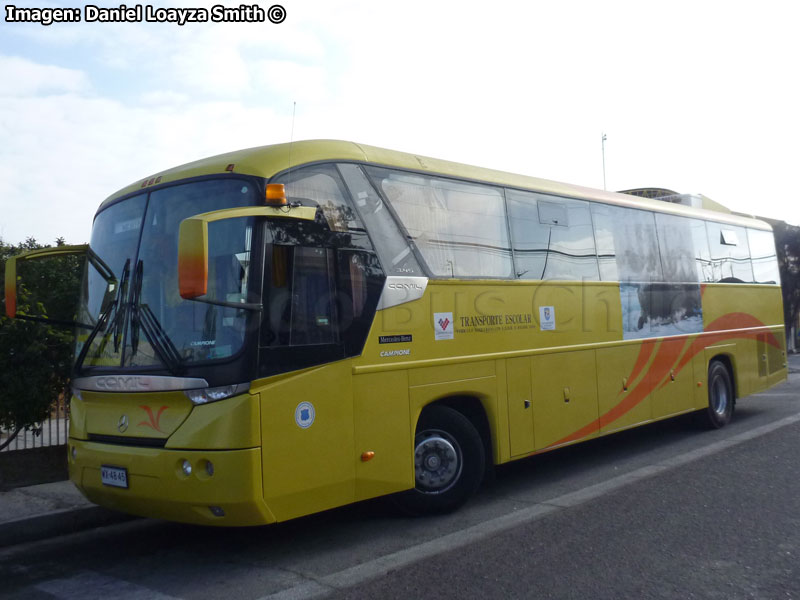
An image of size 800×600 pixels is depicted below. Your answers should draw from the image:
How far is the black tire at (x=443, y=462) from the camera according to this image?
6840 mm

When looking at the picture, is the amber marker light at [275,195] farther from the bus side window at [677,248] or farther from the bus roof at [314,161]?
the bus side window at [677,248]

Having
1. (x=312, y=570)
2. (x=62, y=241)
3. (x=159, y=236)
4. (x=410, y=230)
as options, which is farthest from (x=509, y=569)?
(x=62, y=241)

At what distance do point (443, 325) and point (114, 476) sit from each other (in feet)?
10.0

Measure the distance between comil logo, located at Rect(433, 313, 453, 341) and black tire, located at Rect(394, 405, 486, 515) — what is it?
0.65 meters

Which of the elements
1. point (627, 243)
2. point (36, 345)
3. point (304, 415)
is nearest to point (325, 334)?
point (304, 415)

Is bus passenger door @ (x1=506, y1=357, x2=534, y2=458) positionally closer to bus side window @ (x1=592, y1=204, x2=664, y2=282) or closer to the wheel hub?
the wheel hub

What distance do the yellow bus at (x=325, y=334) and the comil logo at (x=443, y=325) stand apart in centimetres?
2

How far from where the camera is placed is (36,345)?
847 cm

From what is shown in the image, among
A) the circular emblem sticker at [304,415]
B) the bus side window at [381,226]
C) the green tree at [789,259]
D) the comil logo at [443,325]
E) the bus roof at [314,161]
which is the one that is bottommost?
the circular emblem sticker at [304,415]

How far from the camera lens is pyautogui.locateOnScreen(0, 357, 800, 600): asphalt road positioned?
4.97 meters

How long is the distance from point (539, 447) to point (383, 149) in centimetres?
350

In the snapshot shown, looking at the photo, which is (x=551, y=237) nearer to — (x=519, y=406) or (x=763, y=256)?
(x=519, y=406)

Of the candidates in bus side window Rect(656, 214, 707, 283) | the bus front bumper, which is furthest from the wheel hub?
bus side window Rect(656, 214, 707, 283)

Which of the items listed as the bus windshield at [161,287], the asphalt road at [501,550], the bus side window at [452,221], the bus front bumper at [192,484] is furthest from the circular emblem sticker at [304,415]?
the bus side window at [452,221]
